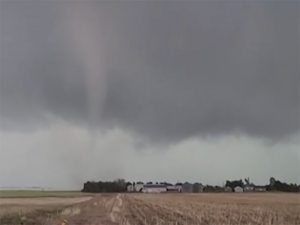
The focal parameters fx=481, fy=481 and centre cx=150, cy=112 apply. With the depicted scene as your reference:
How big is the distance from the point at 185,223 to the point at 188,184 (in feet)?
525

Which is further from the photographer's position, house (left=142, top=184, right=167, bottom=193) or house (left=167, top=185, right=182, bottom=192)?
house (left=142, top=184, right=167, bottom=193)

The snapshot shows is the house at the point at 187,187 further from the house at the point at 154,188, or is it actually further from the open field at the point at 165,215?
the open field at the point at 165,215

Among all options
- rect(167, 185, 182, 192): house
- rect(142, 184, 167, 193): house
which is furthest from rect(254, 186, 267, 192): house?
rect(142, 184, 167, 193): house

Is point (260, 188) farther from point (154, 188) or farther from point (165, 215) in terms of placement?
point (165, 215)

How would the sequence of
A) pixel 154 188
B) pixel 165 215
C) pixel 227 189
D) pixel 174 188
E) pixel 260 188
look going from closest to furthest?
pixel 165 215 < pixel 260 188 < pixel 227 189 < pixel 174 188 < pixel 154 188

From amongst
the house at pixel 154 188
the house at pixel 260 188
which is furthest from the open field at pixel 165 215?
the house at pixel 154 188

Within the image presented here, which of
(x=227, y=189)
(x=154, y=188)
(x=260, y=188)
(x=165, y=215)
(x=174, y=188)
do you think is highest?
(x=154, y=188)

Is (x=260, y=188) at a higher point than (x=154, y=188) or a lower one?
lower

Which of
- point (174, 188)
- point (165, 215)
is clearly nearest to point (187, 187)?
point (174, 188)

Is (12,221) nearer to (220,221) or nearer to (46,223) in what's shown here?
(46,223)

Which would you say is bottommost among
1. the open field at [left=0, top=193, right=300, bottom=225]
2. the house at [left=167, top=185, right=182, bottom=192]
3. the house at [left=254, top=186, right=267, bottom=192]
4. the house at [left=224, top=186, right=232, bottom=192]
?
the open field at [left=0, top=193, right=300, bottom=225]

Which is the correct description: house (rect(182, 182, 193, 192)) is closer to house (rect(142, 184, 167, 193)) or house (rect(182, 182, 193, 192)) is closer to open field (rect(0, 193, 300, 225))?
house (rect(142, 184, 167, 193))

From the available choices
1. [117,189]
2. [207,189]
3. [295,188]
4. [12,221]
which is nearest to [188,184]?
[207,189]

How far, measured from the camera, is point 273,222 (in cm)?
3189
